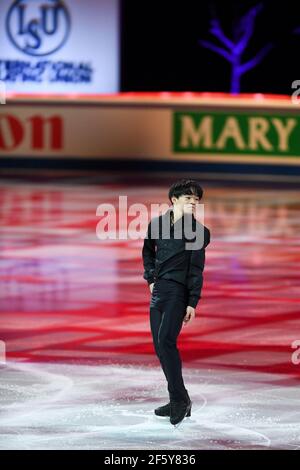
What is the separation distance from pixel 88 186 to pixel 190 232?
63.8ft

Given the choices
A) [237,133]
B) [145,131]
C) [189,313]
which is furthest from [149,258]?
[145,131]

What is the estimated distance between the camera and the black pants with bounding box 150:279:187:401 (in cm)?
903

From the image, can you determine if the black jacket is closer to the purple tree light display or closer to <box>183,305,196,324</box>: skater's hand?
<box>183,305,196,324</box>: skater's hand

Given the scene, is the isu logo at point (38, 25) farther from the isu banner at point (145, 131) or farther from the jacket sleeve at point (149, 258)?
the jacket sleeve at point (149, 258)

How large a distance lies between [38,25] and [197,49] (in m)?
9.74

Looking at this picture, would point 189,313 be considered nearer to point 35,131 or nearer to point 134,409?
point 134,409

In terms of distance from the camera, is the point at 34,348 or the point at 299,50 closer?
the point at 34,348

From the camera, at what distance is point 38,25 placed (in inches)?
1320

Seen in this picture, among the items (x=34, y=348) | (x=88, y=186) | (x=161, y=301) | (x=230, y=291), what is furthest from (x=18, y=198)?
(x=161, y=301)

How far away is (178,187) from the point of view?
9.01m

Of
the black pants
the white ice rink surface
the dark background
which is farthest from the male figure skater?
the dark background

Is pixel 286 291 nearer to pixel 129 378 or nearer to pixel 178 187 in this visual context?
Answer: pixel 129 378

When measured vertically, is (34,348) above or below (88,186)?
below

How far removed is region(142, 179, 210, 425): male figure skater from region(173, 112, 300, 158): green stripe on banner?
21.5m
